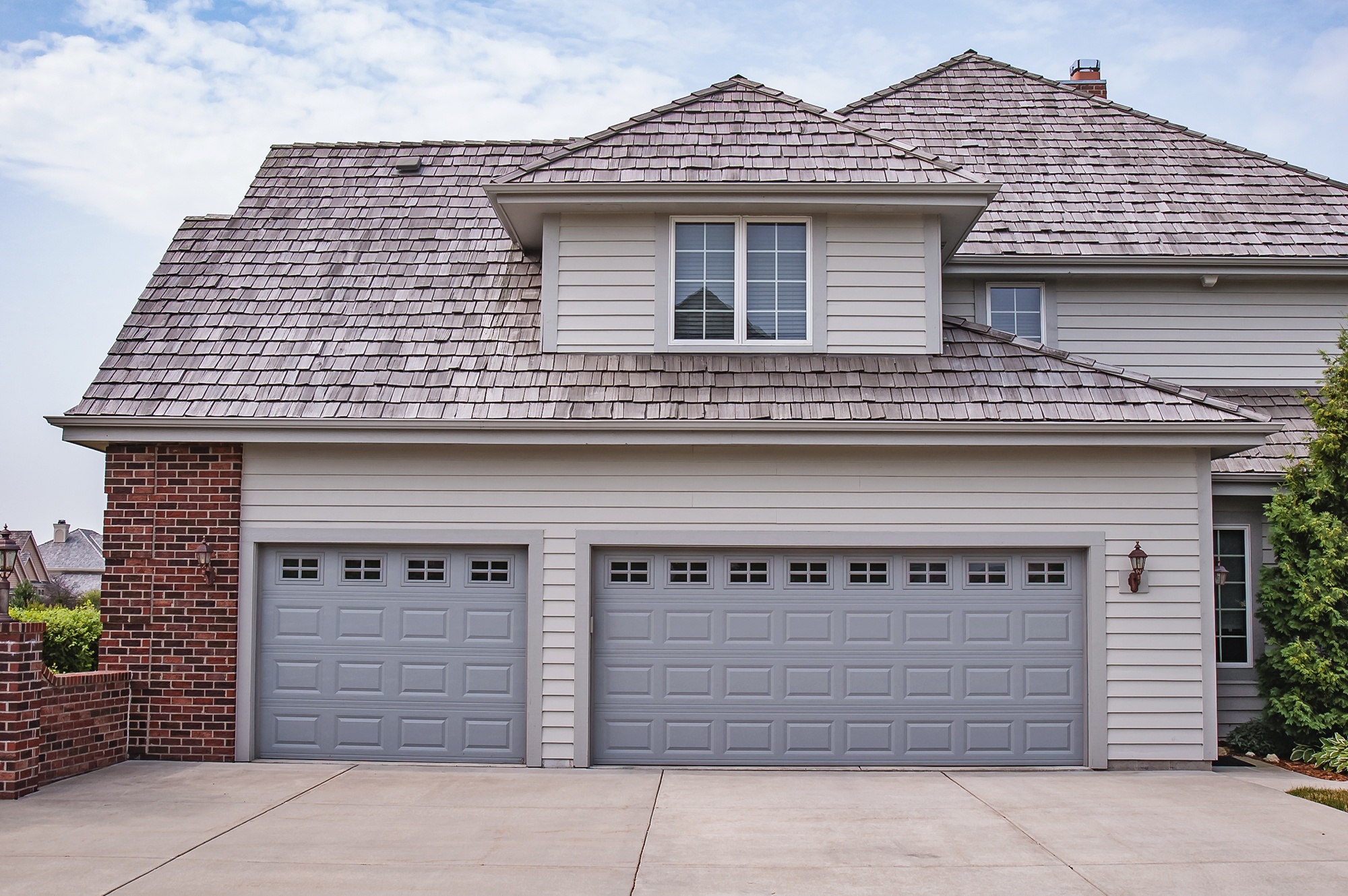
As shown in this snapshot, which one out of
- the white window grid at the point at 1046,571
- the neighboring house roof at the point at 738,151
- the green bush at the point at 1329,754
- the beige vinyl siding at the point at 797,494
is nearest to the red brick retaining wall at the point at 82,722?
the beige vinyl siding at the point at 797,494

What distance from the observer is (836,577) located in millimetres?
9039

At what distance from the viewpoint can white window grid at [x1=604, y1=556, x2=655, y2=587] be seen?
9.02m

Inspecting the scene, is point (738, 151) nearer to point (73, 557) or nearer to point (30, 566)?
point (30, 566)

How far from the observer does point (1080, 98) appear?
1400 centimetres

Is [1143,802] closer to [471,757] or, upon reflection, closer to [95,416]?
[471,757]

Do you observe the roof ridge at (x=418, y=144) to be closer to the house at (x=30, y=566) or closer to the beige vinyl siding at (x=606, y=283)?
the beige vinyl siding at (x=606, y=283)

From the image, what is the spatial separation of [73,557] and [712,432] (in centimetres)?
5283

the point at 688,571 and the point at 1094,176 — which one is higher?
the point at 1094,176

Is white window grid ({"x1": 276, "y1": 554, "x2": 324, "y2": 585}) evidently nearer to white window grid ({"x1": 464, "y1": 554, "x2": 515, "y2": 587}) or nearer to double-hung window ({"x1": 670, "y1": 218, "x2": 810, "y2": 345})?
white window grid ({"x1": 464, "y1": 554, "x2": 515, "y2": 587})

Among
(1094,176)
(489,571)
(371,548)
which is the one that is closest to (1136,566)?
(489,571)

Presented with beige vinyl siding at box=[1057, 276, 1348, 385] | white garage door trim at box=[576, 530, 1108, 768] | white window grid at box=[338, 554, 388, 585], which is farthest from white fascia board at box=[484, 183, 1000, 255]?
white window grid at box=[338, 554, 388, 585]

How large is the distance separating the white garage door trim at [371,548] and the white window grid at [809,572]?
2276 millimetres

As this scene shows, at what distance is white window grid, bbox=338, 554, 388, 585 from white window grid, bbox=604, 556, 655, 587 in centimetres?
206

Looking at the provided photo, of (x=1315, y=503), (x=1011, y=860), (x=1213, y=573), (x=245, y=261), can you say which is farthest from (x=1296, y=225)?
(x=245, y=261)
